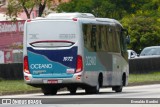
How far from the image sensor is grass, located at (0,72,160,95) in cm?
3513

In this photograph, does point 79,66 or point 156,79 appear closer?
point 79,66

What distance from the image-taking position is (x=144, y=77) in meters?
45.9

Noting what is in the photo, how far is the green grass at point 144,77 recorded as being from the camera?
43.3m

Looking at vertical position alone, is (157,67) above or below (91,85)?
below

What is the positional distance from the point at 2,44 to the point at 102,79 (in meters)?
32.4

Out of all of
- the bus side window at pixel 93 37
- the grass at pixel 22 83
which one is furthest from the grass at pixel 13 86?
the bus side window at pixel 93 37

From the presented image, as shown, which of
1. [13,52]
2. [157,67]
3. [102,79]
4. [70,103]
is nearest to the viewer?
[70,103]

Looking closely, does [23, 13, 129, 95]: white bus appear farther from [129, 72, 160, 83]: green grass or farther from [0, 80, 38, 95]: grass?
[129, 72, 160, 83]: green grass

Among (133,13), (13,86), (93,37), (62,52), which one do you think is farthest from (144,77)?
(133,13)

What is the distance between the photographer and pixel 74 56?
1211 inches

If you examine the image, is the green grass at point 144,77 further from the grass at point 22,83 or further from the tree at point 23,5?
the tree at point 23,5

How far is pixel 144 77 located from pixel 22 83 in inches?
→ 348

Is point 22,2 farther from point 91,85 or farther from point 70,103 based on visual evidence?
point 70,103

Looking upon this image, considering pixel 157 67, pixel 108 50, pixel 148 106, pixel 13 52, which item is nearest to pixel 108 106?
pixel 148 106
